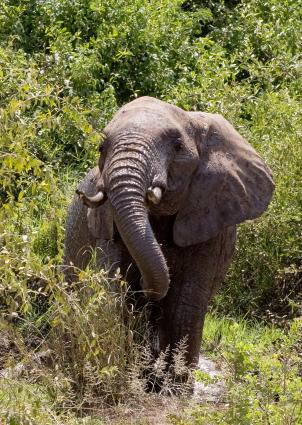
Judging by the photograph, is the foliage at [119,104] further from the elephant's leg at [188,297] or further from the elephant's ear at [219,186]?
the elephant's ear at [219,186]

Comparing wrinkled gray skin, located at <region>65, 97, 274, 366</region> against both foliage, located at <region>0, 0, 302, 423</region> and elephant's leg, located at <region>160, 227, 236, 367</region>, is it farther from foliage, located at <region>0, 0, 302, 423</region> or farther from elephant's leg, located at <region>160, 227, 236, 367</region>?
foliage, located at <region>0, 0, 302, 423</region>

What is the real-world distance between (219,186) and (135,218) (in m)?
0.98

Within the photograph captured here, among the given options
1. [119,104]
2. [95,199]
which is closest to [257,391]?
[95,199]

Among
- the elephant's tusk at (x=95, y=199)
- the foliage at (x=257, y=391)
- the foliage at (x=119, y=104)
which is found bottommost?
the foliage at (x=119, y=104)

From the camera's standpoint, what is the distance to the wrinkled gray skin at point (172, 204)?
26.9 ft

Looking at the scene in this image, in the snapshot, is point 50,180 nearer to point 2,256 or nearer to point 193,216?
point 2,256

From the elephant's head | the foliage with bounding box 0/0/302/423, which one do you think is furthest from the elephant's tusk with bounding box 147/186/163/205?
the foliage with bounding box 0/0/302/423

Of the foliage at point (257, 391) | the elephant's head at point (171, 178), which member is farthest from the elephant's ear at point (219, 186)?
the foliage at point (257, 391)

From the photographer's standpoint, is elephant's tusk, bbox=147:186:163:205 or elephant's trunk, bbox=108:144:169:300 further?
elephant's tusk, bbox=147:186:163:205

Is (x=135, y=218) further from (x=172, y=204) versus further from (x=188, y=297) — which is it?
(x=188, y=297)

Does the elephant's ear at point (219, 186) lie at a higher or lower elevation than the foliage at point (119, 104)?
higher

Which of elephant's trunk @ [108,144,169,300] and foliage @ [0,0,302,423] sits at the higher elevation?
elephant's trunk @ [108,144,169,300]

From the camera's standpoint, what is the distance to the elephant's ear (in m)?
8.80

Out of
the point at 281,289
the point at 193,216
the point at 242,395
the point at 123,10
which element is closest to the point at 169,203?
the point at 193,216
